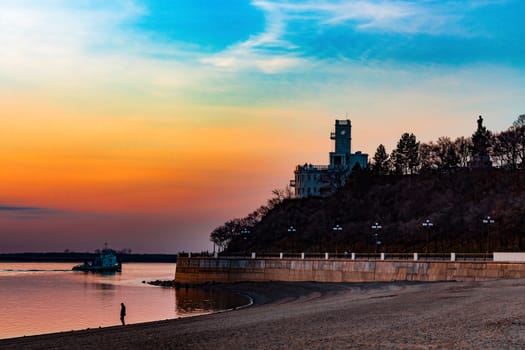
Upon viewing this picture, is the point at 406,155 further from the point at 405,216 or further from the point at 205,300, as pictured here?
the point at 205,300

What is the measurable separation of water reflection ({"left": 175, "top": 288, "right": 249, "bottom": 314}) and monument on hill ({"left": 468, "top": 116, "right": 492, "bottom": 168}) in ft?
264

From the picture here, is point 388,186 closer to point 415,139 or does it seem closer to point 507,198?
point 415,139

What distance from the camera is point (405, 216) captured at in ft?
504

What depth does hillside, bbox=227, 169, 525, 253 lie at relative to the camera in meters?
128

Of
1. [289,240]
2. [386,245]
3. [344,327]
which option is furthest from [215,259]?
[344,327]

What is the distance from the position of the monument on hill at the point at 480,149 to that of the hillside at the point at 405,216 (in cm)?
336

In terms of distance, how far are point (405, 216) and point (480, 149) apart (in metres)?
26.1

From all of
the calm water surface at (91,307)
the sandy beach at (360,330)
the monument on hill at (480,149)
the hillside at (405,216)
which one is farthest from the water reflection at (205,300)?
the monument on hill at (480,149)

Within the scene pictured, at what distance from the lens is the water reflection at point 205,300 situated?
73.4 metres

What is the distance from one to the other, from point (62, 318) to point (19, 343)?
3858 cm

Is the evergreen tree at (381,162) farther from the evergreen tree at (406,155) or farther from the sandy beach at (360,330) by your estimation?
the sandy beach at (360,330)

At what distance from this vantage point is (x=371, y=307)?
36.9 metres

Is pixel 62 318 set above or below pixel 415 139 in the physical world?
below

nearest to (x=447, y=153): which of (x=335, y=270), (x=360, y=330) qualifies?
(x=335, y=270)
